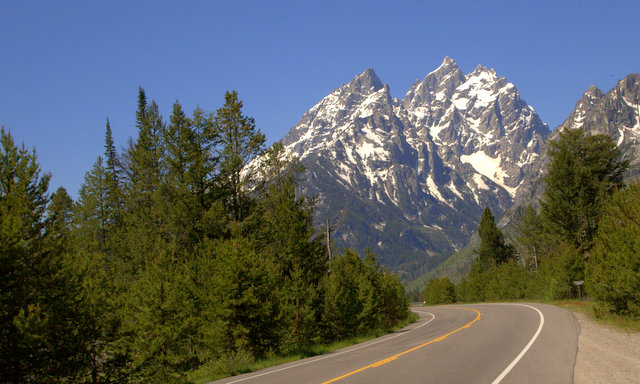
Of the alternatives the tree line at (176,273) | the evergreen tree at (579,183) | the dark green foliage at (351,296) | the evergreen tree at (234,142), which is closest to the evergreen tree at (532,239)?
the evergreen tree at (579,183)

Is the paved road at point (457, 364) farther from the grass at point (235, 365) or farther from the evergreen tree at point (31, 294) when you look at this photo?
the evergreen tree at point (31, 294)

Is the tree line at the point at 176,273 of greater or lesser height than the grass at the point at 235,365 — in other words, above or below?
above

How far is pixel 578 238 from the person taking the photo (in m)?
46.3

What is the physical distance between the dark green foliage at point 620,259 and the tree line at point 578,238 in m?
0.04

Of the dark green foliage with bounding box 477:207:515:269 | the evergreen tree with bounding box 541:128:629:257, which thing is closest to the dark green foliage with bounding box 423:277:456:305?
the dark green foliage with bounding box 477:207:515:269

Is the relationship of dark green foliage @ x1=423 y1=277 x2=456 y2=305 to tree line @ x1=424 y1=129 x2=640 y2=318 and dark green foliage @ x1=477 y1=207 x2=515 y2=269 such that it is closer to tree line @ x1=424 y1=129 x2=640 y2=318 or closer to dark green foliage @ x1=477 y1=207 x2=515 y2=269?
tree line @ x1=424 y1=129 x2=640 y2=318

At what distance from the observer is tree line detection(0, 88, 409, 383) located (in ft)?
41.7

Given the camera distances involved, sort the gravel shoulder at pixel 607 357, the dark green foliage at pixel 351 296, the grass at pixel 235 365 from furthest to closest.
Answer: the dark green foliage at pixel 351 296, the grass at pixel 235 365, the gravel shoulder at pixel 607 357

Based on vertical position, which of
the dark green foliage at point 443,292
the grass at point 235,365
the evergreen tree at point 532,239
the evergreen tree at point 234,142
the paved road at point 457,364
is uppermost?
the evergreen tree at point 234,142

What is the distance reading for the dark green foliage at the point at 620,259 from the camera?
20.3 metres

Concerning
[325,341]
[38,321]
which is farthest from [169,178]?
[38,321]

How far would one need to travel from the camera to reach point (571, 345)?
15.9 m

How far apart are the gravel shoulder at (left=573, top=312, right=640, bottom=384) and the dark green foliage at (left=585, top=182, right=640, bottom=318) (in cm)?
221

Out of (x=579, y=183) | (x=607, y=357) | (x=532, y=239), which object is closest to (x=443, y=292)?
(x=532, y=239)
